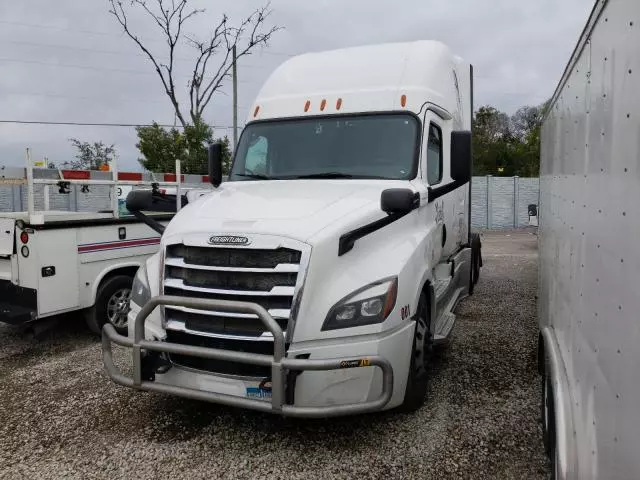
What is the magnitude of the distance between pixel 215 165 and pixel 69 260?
6.11 ft

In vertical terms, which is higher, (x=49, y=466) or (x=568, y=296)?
(x=568, y=296)

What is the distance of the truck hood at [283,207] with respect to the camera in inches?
137

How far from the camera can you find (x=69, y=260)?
5535 mm

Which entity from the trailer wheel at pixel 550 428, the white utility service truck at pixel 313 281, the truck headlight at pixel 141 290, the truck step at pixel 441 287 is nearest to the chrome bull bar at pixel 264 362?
the white utility service truck at pixel 313 281

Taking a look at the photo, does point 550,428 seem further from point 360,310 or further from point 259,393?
point 259,393

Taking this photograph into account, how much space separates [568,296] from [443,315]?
2.77 meters

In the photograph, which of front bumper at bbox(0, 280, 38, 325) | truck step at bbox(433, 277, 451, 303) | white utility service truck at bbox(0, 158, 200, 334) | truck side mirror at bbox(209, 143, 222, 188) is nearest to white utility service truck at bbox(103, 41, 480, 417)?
truck step at bbox(433, 277, 451, 303)

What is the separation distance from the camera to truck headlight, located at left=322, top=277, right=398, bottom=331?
130 inches

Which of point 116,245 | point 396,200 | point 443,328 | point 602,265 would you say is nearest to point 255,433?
point 396,200

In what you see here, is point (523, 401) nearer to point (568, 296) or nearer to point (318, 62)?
point (568, 296)

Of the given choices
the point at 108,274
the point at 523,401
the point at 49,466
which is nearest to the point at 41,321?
the point at 108,274

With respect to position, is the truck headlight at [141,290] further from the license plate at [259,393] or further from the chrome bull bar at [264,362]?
the license plate at [259,393]

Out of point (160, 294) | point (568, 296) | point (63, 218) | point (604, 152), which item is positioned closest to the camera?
point (604, 152)

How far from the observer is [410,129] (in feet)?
15.2
